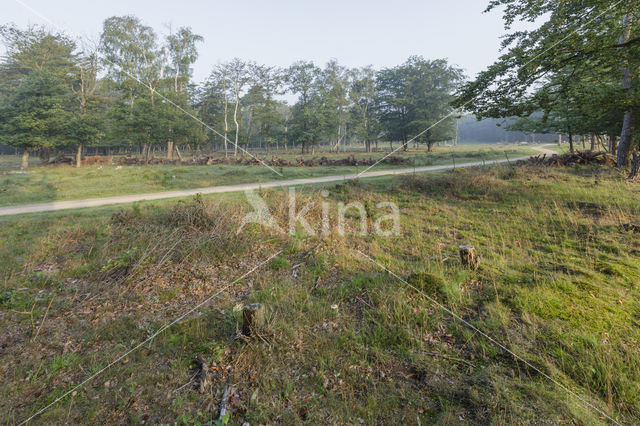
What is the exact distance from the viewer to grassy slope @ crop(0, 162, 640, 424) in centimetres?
319

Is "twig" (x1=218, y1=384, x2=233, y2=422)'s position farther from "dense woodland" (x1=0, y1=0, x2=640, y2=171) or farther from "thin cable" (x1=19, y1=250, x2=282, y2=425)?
"dense woodland" (x1=0, y1=0, x2=640, y2=171)

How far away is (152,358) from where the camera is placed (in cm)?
399

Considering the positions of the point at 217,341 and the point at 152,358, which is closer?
the point at 152,358

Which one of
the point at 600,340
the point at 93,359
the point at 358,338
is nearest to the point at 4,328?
the point at 93,359

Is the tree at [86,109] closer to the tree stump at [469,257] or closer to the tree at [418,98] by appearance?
the tree stump at [469,257]

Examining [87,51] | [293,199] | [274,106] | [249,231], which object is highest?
[87,51]

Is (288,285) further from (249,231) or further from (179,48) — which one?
(179,48)

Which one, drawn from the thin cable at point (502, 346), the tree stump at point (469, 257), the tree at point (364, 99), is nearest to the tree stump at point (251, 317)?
the thin cable at point (502, 346)

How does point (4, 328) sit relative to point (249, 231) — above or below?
below

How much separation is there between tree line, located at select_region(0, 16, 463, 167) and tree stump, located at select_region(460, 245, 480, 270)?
245 inches

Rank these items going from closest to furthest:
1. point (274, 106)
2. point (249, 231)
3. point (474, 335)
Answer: point (474, 335)
point (249, 231)
point (274, 106)

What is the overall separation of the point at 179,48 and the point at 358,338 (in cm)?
Answer: 4519

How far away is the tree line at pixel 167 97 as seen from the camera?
2575 cm

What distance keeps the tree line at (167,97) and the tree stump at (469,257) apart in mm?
6229
